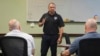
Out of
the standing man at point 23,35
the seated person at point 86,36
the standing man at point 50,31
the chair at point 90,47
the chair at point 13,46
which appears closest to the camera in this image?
the chair at point 90,47

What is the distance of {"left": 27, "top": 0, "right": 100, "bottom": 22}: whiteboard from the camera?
6184mm

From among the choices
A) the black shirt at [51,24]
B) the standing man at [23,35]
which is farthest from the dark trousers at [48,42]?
the standing man at [23,35]

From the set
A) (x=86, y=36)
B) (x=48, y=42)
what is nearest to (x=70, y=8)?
(x=48, y=42)

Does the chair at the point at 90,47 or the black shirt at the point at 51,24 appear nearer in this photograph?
the chair at the point at 90,47

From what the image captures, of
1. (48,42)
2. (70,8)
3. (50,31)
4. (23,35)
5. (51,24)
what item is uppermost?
(70,8)

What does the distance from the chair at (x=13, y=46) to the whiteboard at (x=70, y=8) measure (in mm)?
3047

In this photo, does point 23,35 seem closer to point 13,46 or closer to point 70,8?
Result: point 13,46

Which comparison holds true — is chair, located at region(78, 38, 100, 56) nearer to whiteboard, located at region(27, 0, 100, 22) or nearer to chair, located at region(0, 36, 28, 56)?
chair, located at region(0, 36, 28, 56)

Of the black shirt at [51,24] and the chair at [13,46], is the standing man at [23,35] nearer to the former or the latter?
the chair at [13,46]

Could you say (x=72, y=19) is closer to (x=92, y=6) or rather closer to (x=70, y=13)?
(x=70, y=13)

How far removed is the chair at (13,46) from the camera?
316 centimetres

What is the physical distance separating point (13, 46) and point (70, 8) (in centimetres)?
326

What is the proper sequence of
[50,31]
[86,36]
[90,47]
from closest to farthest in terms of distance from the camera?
[90,47] → [86,36] → [50,31]

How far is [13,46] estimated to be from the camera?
3.20 meters
